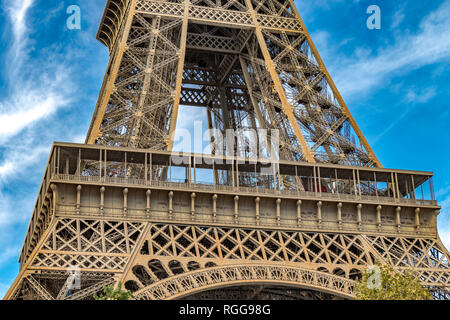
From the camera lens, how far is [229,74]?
48.7 m

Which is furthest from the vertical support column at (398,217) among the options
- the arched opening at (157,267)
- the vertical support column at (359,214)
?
the arched opening at (157,267)

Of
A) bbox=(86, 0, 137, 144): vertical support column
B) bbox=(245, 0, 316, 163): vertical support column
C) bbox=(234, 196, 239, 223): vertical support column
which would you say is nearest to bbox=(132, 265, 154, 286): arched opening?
bbox=(234, 196, 239, 223): vertical support column

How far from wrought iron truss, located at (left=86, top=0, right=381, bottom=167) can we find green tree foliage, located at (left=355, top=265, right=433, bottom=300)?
10.4 m

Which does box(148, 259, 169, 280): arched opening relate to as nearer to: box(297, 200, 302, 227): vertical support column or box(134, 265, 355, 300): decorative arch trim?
box(134, 265, 355, 300): decorative arch trim

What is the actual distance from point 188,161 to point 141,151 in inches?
85.9

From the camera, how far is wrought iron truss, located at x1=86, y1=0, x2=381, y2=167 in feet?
123

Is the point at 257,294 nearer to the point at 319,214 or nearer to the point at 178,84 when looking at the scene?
the point at 319,214

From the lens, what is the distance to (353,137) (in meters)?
39.7

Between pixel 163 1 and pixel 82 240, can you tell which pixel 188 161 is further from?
pixel 163 1

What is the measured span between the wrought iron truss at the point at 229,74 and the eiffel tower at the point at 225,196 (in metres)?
0.09

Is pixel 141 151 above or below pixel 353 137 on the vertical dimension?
below

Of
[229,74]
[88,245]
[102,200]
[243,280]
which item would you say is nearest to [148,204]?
[102,200]

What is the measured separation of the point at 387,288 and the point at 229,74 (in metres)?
24.2
